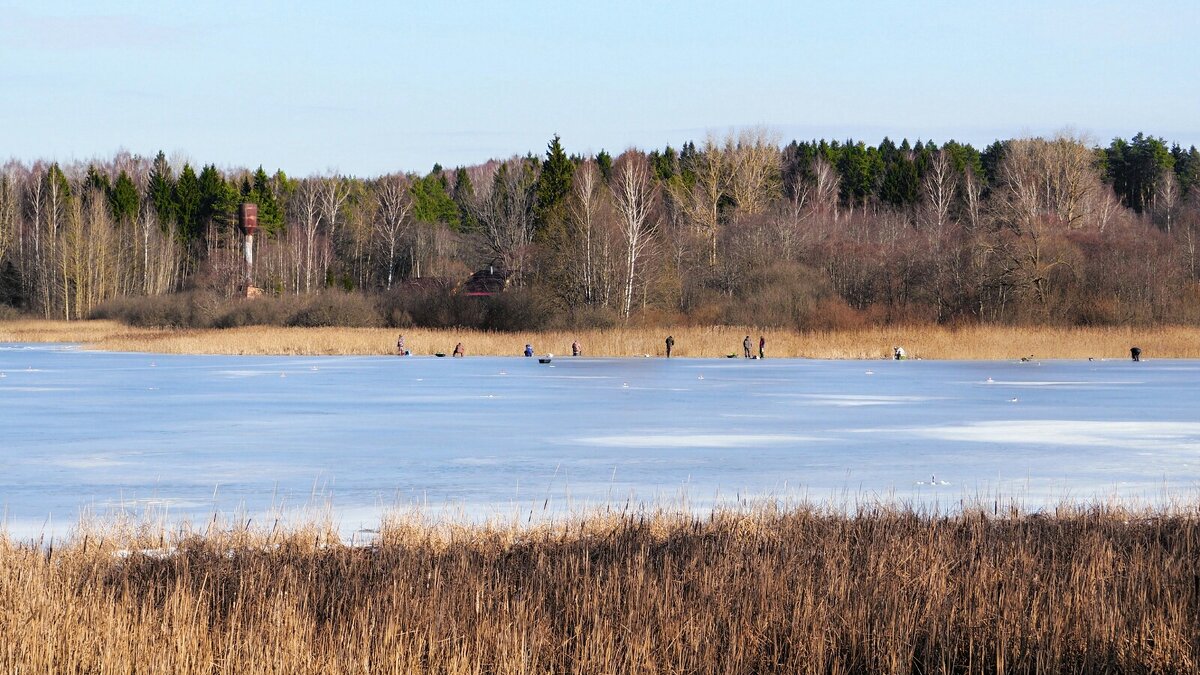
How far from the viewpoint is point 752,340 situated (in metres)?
40.0

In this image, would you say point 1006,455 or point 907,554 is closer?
point 907,554

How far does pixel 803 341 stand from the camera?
1543 inches

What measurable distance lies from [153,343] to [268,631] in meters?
39.6

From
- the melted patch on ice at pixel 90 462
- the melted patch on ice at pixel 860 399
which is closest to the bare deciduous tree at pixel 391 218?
the melted patch on ice at pixel 860 399

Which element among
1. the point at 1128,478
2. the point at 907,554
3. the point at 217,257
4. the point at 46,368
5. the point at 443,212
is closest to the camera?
the point at 907,554

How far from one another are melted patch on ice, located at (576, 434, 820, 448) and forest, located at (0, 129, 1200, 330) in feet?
96.7

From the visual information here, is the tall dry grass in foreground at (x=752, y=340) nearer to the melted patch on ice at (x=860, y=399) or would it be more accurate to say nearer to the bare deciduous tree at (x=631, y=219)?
the bare deciduous tree at (x=631, y=219)

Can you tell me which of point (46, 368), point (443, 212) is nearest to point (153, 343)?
point (46, 368)

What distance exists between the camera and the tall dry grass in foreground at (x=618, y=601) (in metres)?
5.60

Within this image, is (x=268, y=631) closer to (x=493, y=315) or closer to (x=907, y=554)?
(x=907, y=554)

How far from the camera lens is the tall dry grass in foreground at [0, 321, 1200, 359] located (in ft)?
119

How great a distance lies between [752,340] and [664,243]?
12.8 metres

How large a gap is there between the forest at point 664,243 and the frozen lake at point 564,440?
20870 millimetres

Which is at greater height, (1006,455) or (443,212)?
(443,212)
